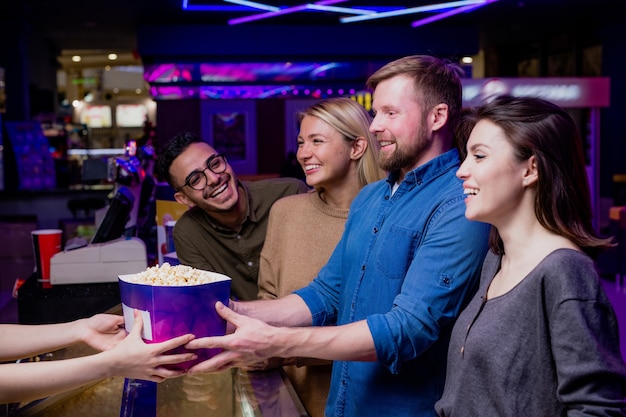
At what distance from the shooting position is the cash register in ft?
11.6

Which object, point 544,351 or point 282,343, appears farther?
point 282,343

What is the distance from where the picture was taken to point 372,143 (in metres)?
2.71

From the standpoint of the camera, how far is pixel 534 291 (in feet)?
4.90

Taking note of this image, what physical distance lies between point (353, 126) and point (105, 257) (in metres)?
1.54

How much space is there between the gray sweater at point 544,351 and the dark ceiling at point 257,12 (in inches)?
333

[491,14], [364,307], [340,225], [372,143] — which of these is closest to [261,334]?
[364,307]

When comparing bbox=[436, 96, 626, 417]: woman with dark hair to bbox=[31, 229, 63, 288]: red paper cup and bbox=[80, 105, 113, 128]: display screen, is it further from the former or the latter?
bbox=[80, 105, 113, 128]: display screen

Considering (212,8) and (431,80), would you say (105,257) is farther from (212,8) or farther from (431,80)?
(212,8)

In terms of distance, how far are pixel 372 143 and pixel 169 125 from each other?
32.9 feet

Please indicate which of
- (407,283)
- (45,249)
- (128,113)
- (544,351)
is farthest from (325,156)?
(128,113)

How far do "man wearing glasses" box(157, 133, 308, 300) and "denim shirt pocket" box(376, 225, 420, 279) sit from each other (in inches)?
44.1

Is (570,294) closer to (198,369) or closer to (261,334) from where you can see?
(261,334)

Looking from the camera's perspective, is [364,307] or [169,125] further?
[169,125]

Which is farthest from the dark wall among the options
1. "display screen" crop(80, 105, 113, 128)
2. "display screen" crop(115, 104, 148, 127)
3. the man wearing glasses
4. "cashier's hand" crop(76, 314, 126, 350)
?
"cashier's hand" crop(76, 314, 126, 350)
